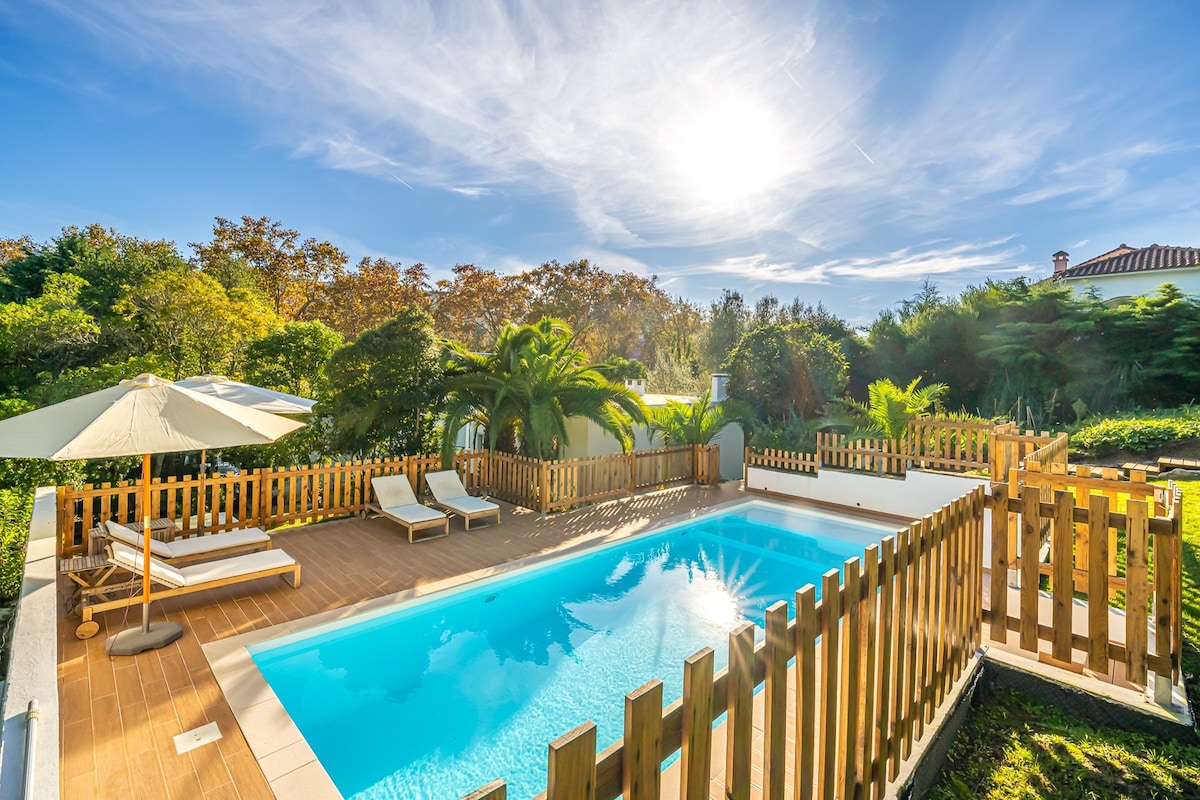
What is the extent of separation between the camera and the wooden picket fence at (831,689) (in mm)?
A: 1326

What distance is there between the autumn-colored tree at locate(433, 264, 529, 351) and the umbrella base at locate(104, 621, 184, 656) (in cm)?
2233

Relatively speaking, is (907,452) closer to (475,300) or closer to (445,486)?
(445,486)

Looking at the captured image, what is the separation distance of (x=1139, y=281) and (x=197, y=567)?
32.9m

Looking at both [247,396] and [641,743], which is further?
[247,396]

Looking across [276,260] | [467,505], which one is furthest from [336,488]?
[276,260]

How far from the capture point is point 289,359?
12016mm

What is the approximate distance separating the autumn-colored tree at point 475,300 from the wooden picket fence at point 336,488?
16.6m

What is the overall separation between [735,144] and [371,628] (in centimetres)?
1042

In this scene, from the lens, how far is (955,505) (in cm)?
333

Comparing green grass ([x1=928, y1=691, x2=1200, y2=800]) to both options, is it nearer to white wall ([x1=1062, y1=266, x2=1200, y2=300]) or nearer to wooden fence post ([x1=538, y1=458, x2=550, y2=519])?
wooden fence post ([x1=538, y1=458, x2=550, y2=519])

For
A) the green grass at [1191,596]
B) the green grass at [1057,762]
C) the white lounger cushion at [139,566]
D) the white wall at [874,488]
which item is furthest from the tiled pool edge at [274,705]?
the white wall at [874,488]

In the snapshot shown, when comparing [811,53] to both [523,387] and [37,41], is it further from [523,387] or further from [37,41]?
[37,41]

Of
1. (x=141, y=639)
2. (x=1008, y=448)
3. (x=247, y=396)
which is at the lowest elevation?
(x=141, y=639)

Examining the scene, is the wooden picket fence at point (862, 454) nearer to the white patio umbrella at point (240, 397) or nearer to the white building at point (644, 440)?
the white building at point (644, 440)
